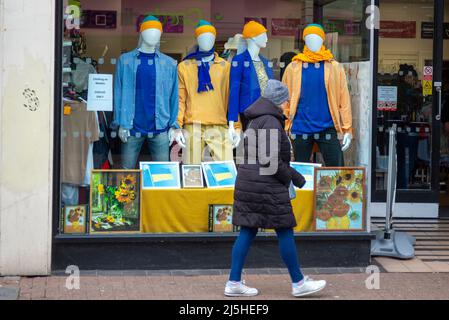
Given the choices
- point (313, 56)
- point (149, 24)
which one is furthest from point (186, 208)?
point (313, 56)

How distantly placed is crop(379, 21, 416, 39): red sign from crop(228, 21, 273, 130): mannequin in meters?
2.91

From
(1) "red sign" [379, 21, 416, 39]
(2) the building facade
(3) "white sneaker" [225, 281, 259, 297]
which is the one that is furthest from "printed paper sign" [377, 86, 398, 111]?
(3) "white sneaker" [225, 281, 259, 297]

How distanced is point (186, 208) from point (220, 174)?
19.5 inches

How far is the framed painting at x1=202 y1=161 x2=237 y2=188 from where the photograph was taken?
8883mm

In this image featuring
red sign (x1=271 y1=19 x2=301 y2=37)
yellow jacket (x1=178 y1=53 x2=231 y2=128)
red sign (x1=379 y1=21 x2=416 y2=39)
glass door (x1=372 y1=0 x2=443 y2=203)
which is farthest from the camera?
red sign (x1=379 y1=21 x2=416 y2=39)

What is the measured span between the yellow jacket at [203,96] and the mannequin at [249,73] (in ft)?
0.26

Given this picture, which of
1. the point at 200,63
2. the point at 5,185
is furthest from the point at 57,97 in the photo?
the point at 200,63

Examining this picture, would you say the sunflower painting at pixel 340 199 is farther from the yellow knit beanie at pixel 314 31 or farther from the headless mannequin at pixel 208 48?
the yellow knit beanie at pixel 314 31

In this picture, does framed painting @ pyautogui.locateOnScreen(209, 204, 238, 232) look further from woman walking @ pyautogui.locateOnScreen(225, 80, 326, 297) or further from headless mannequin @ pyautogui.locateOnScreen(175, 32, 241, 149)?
woman walking @ pyautogui.locateOnScreen(225, 80, 326, 297)

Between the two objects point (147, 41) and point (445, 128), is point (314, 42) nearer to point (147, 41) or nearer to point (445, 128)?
point (147, 41)

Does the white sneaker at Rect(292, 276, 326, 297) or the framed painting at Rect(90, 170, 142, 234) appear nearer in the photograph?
the white sneaker at Rect(292, 276, 326, 297)

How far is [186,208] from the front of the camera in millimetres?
8734

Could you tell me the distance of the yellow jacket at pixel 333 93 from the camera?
9086 mm

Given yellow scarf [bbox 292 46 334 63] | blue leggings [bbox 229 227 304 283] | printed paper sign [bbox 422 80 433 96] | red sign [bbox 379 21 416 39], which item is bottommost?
blue leggings [bbox 229 227 304 283]
